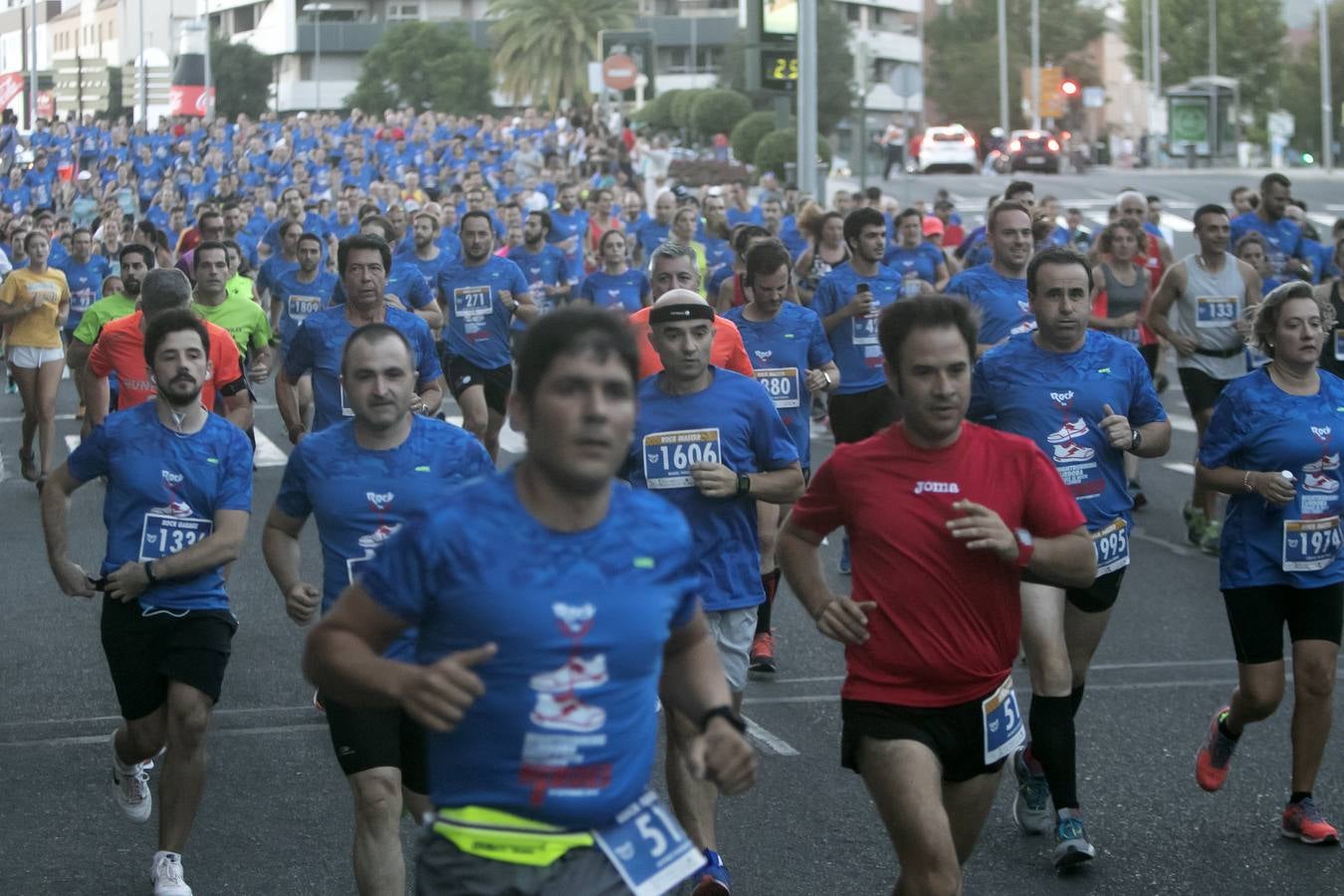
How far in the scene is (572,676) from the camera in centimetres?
371

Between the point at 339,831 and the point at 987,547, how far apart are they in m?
3.14

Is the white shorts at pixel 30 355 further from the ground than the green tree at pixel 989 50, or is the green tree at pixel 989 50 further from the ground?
the green tree at pixel 989 50

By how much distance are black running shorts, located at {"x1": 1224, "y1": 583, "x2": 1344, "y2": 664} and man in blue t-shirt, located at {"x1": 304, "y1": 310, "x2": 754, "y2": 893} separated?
359 centimetres

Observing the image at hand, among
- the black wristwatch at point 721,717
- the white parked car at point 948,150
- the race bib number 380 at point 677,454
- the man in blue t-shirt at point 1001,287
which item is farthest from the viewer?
the white parked car at point 948,150

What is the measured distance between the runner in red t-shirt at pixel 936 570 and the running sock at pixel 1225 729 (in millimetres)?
2247

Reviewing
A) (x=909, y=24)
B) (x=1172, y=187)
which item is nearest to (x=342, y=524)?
(x=1172, y=187)

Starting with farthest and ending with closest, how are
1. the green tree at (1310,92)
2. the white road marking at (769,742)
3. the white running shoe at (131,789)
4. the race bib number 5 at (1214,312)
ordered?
the green tree at (1310,92) → the race bib number 5 at (1214,312) → the white road marking at (769,742) → the white running shoe at (131,789)

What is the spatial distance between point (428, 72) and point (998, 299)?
84327 millimetres

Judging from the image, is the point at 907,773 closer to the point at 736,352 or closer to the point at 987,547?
the point at 987,547

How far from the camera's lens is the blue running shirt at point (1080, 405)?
23.2 feet

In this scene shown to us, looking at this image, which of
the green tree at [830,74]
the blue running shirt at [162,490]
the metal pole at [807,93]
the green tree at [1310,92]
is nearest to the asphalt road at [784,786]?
the blue running shirt at [162,490]

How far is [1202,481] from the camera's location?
7.29 meters

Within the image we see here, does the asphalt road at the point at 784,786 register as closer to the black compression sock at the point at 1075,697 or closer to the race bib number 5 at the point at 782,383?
the black compression sock at the point at 1075,697

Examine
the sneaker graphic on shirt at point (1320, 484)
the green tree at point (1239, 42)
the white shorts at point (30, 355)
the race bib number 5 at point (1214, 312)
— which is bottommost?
the sneaker graphic on shirt at point (1320, 484)
